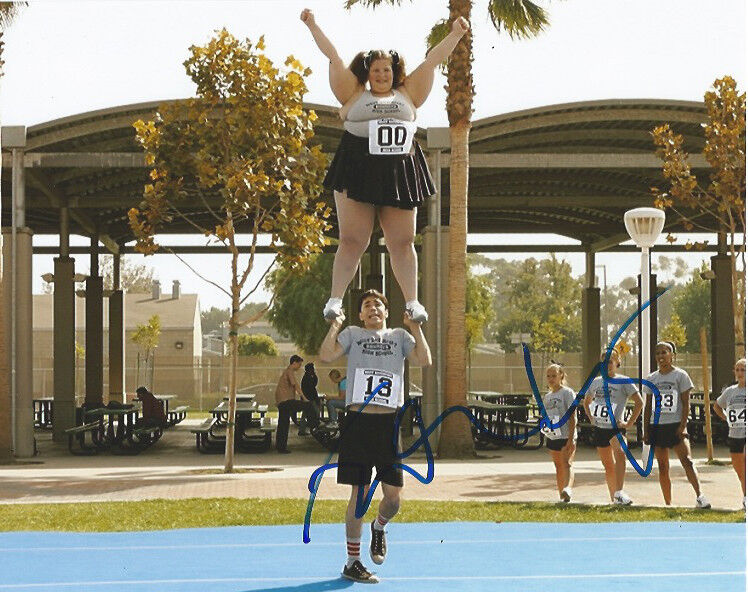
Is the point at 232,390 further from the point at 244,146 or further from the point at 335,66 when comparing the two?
the point at 335,66

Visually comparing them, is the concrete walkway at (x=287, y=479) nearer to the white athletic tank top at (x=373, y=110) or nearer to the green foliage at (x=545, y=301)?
the white athletic tank top at (x=373, y=110)

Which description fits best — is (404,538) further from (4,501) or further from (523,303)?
(523,303)

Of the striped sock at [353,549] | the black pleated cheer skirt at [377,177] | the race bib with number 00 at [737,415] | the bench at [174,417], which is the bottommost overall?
the bench at [174,417]

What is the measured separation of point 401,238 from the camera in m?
6.09

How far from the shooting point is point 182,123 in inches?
728

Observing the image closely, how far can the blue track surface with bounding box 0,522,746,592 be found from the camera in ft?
28.8

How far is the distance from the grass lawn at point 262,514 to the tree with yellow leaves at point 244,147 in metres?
4.52

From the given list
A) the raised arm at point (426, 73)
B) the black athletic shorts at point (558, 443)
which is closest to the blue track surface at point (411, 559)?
the black athletic shorts at point (558, 443)

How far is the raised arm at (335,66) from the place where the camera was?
6254 millimetres

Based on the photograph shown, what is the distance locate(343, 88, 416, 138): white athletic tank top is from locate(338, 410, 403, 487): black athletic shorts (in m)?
2.12

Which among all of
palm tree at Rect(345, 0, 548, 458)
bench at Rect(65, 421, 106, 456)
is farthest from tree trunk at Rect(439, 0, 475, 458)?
bench at Rect(65, 421, 106, 456)

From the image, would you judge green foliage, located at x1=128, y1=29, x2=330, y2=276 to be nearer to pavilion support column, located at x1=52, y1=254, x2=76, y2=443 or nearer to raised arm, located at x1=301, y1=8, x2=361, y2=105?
pavilion support column, located at x1=52, y1=254, x2=76, y2=443

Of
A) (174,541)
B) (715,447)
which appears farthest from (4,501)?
(715,447)

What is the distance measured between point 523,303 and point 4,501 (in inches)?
3211
